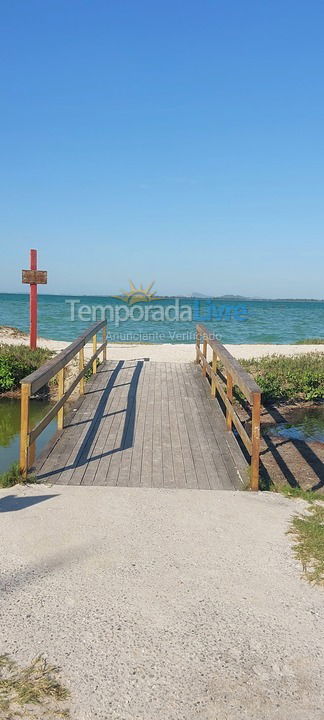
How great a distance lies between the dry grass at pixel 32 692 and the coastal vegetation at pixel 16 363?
31.6ft

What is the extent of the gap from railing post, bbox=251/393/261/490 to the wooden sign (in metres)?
9.68

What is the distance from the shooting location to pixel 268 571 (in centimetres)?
361

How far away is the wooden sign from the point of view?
44.8 ft

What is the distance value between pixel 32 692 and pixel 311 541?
2.38 meters

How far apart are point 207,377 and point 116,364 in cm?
244

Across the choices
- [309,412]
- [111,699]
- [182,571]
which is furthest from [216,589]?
[309,412]

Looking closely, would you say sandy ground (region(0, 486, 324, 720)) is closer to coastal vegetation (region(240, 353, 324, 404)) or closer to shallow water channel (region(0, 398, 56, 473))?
shallow water channel (region(0, 398, 56, 473))

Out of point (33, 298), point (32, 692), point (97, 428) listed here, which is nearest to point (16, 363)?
point (33, 298)

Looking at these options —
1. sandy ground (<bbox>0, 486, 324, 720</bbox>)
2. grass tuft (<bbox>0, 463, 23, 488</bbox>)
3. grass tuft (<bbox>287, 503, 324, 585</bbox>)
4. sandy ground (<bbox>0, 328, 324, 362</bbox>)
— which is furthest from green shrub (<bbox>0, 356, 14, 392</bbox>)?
grass tuft (<bbox>287, 503, 324, 585</bbox>)

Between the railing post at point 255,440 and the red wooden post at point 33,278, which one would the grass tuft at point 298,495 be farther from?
the red wooden post at point 33,278

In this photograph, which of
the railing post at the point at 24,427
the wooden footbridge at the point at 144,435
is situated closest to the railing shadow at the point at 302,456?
the wooden footbridge at the point at 144,435

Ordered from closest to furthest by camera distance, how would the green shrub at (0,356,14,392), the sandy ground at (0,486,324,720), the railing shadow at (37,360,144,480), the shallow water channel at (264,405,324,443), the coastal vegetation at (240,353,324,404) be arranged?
the sandy ground at (0,486,324,720), the railing shadow at (37,360,144,480), the shallow water channel at (264,405,324,443), the coastal vegetation at (240,353,324,404), the green shrub at (0,356,14,392)

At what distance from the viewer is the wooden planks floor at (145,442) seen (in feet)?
18.0

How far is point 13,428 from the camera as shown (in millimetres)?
9648
